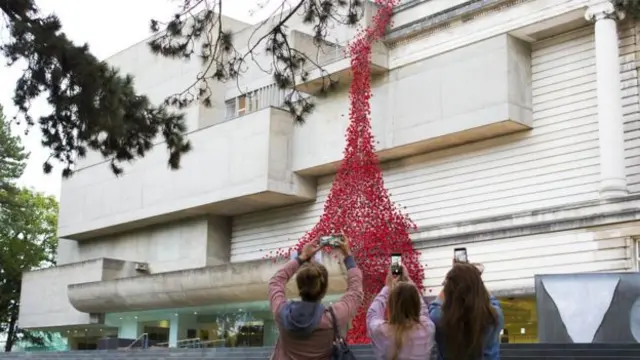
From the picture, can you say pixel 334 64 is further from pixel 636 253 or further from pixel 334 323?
pixel 334 323

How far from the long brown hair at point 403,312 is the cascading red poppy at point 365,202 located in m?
17.3

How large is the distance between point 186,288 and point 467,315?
76.3 ft

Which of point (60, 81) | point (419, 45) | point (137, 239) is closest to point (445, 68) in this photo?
point (419, 45)

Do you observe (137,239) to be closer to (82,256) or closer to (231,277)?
(82,256)

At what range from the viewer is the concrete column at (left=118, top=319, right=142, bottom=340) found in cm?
3362

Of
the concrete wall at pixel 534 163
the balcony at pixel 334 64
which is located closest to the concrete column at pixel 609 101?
the concrete wall at pixel 534 163

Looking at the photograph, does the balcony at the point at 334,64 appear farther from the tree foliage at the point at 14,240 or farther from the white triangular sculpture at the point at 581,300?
the tree foliage at the point at 14,240

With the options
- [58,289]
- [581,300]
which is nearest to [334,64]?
[581,300]

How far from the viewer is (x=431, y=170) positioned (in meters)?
22.8

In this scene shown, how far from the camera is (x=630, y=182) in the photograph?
1889cm

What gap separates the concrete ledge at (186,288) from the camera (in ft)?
81.4

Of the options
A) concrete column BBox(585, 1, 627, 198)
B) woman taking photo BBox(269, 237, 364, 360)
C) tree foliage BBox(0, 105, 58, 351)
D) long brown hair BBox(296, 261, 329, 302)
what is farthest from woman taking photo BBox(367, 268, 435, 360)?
tree foliage BBox(0, 105, 58, 351)

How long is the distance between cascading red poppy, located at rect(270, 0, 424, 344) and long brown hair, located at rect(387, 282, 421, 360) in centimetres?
1726

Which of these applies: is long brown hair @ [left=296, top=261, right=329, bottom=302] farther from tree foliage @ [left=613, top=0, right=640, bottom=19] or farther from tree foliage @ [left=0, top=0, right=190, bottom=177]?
tree foliage @ [left=613, top=0, right=640, bottom=19]
